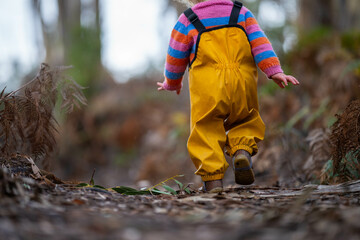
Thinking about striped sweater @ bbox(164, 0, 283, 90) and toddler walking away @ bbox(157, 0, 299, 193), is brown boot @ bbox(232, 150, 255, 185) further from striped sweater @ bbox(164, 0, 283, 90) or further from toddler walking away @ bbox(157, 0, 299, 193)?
striped sweater @ bbox(164, 0, 283, 90)

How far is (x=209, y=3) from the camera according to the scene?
3127 mm

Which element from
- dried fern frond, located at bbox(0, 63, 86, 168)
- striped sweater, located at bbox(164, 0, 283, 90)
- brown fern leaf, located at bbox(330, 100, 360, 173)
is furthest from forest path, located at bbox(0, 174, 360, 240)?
striped sweater, located at bbox(164, 0, 283, 90)

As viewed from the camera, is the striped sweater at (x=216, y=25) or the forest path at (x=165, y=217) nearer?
the forest path at (x=165, y=217)

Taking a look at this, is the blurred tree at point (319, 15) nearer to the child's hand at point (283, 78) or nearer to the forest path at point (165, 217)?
the child's hand at point (283, 78)

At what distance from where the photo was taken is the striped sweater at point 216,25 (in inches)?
120

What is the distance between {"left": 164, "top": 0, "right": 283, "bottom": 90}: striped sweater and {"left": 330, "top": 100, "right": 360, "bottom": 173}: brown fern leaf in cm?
63

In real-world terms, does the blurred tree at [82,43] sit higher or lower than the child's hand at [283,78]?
higher

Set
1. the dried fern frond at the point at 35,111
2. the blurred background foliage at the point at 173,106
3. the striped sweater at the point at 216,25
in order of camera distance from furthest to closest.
Answer: the blurred background foliage at the point at 173,106, the striped sweater at the point at 216,25, the dried fern frond at the point at 35,111

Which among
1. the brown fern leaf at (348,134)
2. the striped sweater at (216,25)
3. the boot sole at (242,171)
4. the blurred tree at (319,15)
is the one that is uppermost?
the blurred tree at (319,15)

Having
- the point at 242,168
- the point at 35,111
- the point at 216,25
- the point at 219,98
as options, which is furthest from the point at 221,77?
the point at 35,111

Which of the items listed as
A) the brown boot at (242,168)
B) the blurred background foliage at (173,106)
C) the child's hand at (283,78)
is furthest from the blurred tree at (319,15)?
the brown boot at (242,168)

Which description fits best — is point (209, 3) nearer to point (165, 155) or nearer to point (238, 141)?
point (238, 141)

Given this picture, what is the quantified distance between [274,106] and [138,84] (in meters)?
7.32

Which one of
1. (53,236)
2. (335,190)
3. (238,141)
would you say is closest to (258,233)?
(53,236)
